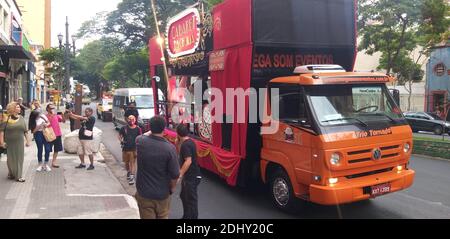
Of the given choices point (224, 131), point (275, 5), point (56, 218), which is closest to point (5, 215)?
point (56, 218)

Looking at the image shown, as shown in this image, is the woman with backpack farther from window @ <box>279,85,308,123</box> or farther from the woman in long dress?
window @ <box>279,85,308,123</box>

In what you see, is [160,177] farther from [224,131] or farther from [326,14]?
[326,14]

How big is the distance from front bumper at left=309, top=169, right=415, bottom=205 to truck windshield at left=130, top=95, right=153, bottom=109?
15.0 metres

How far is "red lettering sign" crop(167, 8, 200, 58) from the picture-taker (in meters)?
9.78

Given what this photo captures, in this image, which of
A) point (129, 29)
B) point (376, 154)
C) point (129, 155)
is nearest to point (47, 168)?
point (129, 155)

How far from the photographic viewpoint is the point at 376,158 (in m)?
6.50

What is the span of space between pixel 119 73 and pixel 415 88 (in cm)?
3031

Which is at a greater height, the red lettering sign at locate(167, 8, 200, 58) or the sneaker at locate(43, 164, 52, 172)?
the red lettering sign at locate(167, 8, 200, 58)

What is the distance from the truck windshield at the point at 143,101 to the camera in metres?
20.4

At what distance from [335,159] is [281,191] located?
1347 millimetres

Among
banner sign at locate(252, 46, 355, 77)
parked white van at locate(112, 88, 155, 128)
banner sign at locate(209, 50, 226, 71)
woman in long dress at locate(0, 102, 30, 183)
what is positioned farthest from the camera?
parked white van at locate(112, 88, 155, 128)

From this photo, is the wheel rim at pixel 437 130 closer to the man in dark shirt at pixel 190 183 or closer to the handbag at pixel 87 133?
the handbag at pixel 87 133

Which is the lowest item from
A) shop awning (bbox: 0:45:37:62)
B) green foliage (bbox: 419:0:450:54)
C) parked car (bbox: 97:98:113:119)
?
parked car (bbox: 97:98:113:119)

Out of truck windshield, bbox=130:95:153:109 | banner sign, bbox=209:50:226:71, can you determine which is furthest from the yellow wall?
banner sign, bbox=209:50:226:71
